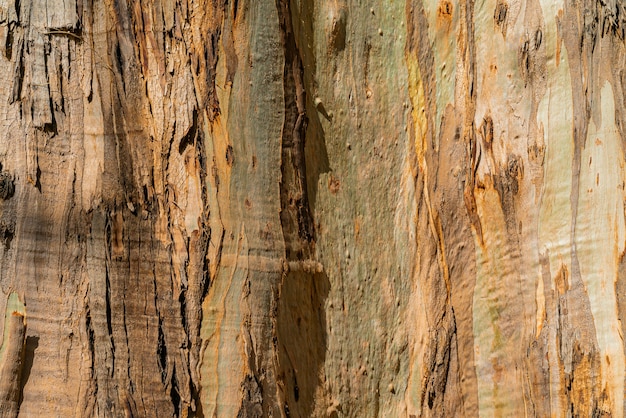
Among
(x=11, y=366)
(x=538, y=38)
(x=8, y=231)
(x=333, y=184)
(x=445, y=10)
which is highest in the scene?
(x=445, y=10)

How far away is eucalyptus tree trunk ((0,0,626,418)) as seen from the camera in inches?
47.1

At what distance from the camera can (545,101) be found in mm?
1265

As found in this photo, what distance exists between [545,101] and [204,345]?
77cm

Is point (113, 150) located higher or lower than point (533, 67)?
lower

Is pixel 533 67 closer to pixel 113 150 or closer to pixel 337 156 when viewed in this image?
pixel 337 156

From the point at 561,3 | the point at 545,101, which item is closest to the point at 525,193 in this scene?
the point at 545,101

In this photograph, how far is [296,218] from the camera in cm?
130

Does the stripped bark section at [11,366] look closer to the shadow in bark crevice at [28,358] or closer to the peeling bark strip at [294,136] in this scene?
the shadow in bark crevice at [28,358]

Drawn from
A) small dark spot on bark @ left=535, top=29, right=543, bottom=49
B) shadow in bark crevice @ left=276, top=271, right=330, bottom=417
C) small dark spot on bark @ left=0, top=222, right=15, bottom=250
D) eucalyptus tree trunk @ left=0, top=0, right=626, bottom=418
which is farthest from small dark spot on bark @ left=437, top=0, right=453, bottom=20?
small dark spot on bark @ left=0, top=222, right=15, bottom=250

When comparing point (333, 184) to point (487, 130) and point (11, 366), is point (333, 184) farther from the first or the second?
point (11, 366)

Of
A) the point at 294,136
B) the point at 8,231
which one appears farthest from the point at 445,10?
the point at 8,231

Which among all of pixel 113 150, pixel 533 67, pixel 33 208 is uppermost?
pixel 533 67

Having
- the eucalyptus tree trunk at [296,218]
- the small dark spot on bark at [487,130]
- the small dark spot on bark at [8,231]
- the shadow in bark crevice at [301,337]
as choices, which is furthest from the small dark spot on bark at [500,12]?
the small dark spot on bark at [8,231]

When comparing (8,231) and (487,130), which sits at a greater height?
(487,130)
